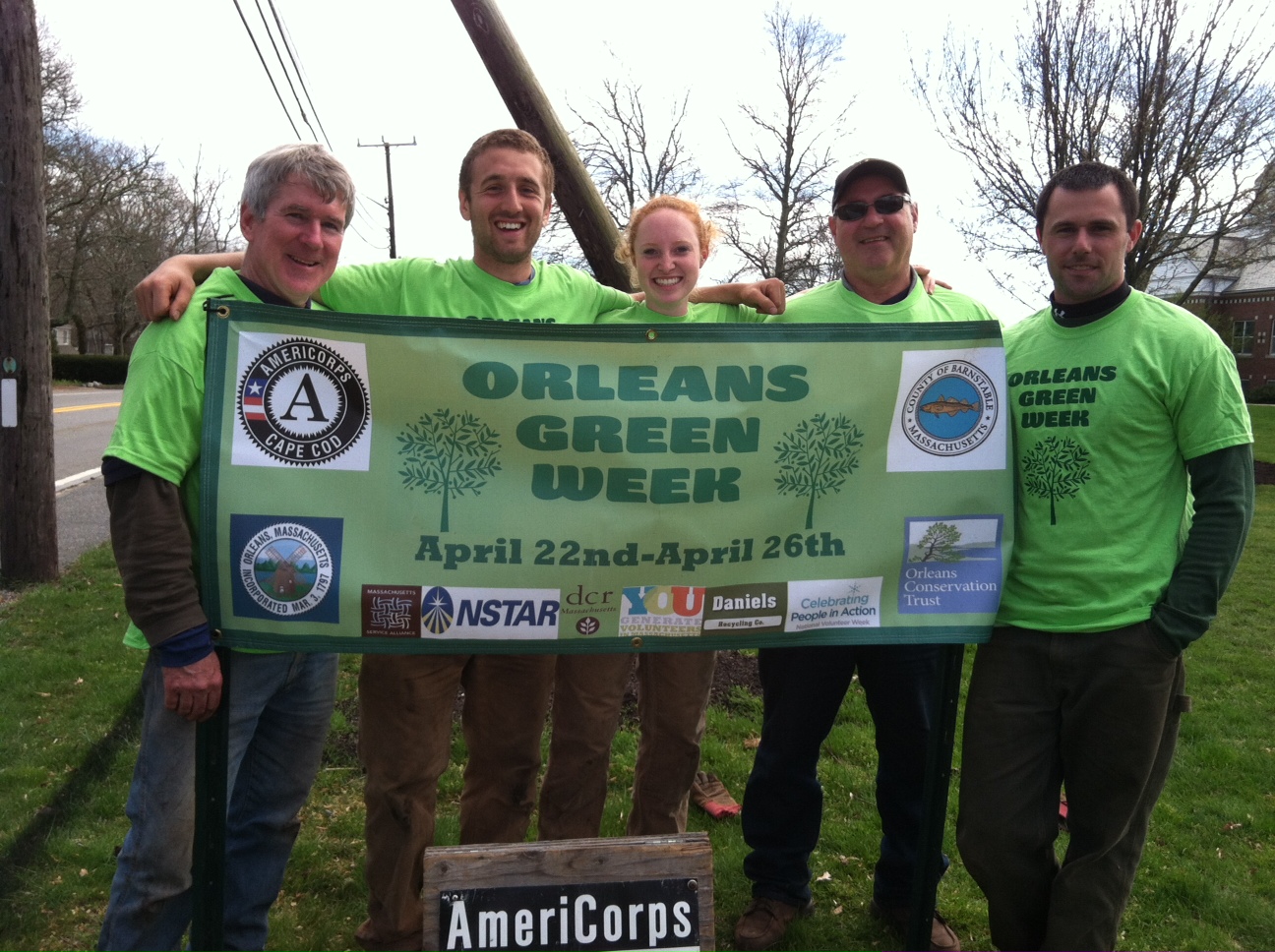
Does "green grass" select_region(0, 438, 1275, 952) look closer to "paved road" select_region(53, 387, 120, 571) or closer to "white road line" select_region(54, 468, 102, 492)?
"paved road" select_region(53, 387, 120, 571)

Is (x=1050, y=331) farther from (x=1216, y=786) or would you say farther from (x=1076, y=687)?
(x=1216, y=786)

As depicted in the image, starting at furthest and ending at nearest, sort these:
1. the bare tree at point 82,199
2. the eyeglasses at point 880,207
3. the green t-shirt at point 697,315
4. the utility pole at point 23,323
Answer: the bare tree at point 82,199 < the utility pole at point 23,323 < the green t-shirt at point 697,315 < the eyeglasses at point 880,207

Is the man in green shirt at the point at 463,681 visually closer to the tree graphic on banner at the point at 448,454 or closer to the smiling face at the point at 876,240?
the smiling face at the point at 876,240

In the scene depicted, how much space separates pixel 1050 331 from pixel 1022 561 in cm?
71

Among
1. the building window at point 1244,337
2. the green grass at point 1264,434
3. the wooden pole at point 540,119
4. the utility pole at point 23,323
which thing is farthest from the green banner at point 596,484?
the building window at point 1244,337

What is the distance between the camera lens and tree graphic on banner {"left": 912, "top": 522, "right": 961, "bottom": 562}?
2.89 m

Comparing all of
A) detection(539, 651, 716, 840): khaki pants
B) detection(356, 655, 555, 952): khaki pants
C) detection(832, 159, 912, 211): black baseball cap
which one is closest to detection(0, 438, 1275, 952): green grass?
detection(356, 655, 555, 952): khaki pants

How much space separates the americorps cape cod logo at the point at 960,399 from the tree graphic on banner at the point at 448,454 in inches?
49.9

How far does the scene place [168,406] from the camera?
2.37 meters

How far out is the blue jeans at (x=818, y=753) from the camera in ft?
10.5

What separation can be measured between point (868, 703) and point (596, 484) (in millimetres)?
1346

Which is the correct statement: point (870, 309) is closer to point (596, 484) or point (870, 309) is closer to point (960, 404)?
point (960, 404)

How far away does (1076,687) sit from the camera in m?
2.76

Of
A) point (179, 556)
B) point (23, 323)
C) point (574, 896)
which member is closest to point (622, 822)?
point (574, 896)
